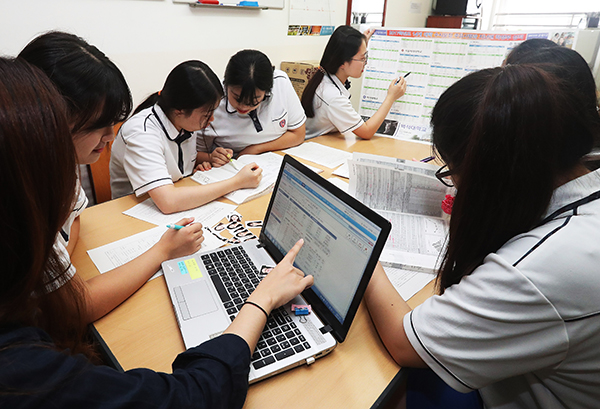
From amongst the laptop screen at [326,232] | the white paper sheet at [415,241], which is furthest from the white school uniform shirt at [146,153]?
the white paper sheet at [415,241]

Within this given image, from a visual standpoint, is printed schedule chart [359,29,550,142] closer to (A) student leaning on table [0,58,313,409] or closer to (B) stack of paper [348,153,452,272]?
(B) stack of paper [348,153,452,272]

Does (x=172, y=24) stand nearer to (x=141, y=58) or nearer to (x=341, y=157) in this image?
(x=141, y=58)

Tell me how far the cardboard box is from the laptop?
2.10m

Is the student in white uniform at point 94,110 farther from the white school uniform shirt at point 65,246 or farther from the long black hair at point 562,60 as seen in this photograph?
the long black hair at point 562,60

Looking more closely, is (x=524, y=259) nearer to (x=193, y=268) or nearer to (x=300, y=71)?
(x=193, y=268)

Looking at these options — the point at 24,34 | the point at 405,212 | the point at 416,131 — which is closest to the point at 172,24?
the point at 24,34

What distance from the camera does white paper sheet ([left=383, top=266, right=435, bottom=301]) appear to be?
2.82ft

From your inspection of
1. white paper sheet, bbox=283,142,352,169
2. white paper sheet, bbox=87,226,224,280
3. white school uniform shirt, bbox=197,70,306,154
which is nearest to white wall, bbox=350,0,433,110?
white school uniform shirt, bbox=197,70,306,154

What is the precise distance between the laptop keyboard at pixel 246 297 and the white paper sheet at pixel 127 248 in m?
0.12

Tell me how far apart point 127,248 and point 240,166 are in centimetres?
69

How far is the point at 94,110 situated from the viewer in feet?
2.97

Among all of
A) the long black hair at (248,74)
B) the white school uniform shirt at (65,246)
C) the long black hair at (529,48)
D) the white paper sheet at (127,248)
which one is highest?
the long black hair at (529,48)

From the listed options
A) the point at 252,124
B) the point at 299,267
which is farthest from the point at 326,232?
the point at 252,124

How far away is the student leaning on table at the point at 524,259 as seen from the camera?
1.68ft
